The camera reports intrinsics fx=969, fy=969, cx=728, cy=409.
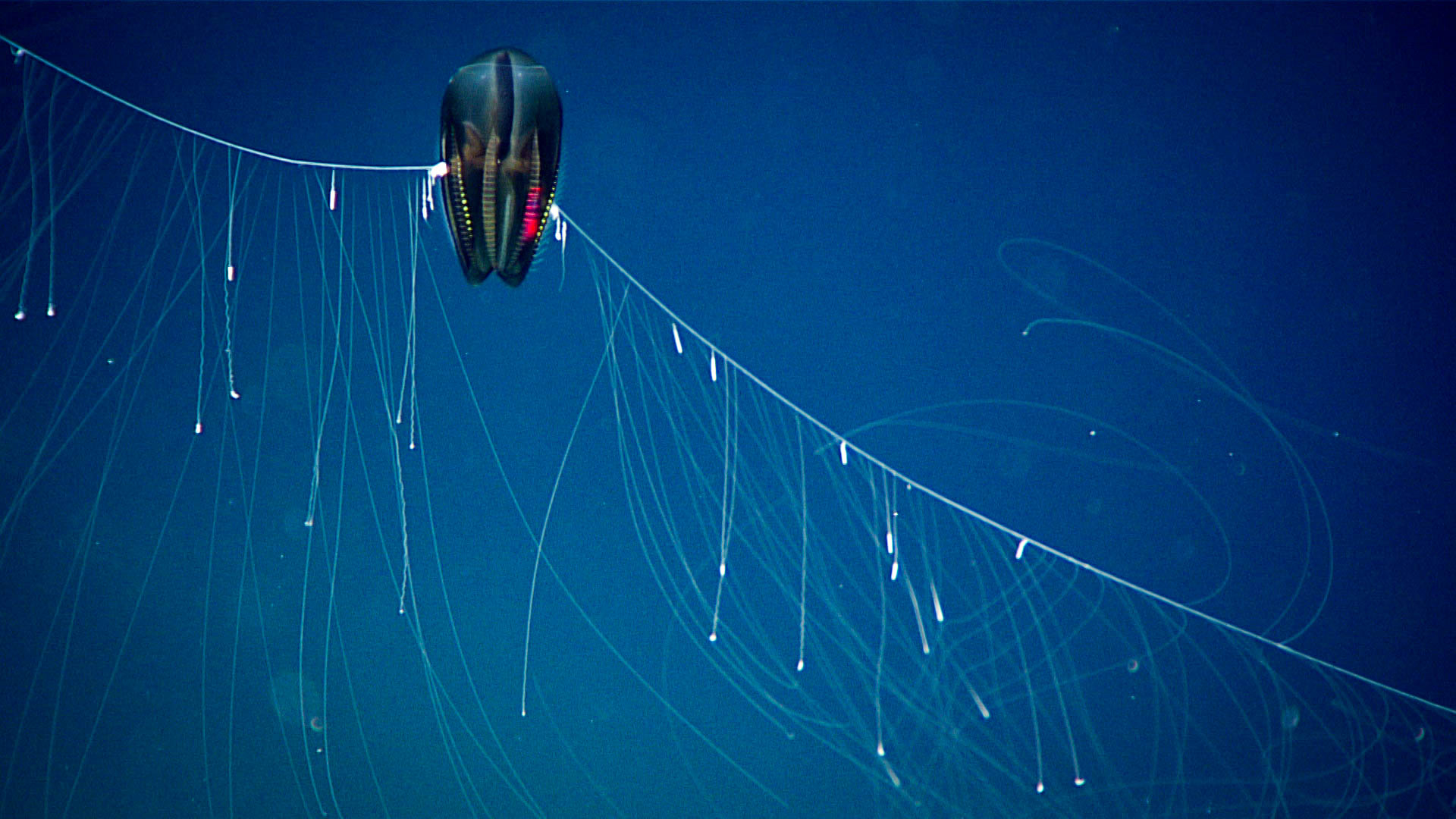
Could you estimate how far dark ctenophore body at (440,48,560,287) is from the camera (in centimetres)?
220

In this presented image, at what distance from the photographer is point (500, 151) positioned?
221 cm

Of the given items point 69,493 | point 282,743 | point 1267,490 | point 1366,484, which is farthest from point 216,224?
point 1366,484

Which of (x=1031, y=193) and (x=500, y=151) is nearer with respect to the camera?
(x=500, y=151)

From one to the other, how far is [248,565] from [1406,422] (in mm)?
3450

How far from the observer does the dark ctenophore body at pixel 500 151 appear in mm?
2201

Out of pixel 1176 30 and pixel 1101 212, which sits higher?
pixel 1176 30

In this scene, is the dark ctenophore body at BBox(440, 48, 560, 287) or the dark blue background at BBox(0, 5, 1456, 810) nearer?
the dark ctenophore body at BBox(440, 48, 560, 287)

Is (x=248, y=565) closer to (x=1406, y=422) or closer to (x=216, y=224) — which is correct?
(x=216, y=224)

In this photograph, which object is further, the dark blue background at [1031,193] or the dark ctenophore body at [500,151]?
the dark blue background at [1031,193]

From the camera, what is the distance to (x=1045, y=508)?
286 centimetres

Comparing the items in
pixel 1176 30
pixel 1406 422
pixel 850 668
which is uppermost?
pixel 1176 30

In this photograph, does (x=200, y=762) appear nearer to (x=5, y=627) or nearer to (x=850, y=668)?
(x=5, y=627)

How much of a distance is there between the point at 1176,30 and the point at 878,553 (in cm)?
178

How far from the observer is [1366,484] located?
2869 mm
